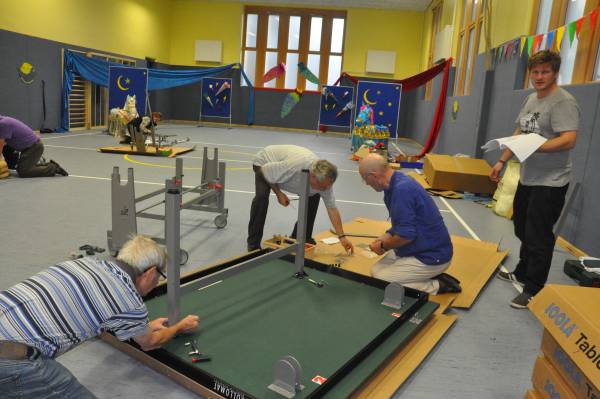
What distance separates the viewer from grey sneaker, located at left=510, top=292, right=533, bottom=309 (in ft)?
9.96

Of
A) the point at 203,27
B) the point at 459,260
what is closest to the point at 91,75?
the point at 203,27

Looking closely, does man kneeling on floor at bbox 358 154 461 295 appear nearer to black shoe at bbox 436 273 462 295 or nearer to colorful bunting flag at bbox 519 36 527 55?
black shoe at bbox 436 273 462 295

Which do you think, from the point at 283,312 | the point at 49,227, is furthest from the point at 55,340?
the point at 49,227

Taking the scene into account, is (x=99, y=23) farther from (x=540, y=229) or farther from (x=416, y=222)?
(x=540, y=229)

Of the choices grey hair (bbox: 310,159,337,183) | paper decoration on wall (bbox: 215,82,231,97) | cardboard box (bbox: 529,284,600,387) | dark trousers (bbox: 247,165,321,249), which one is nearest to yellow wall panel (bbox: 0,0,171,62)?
paper decoration on wall (bbox: 215,82,231,97)

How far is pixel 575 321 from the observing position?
5.32ft

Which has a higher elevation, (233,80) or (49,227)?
(233,80)

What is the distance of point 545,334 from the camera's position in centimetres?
182

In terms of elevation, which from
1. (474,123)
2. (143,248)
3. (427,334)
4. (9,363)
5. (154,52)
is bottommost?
(427,334)

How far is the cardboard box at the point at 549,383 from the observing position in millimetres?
1651

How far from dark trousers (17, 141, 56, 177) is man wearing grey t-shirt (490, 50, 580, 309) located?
18.1 feet

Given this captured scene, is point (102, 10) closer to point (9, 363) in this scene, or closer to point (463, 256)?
point (463, 256)

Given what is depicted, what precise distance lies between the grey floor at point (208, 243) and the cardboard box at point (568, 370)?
0.47 m

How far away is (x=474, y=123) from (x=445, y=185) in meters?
1.86
